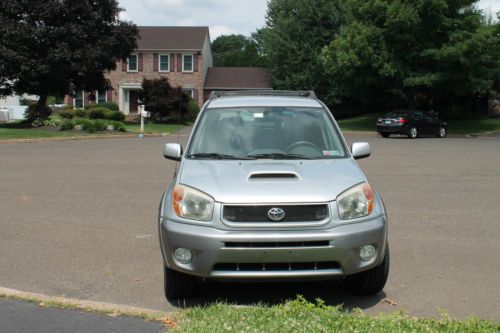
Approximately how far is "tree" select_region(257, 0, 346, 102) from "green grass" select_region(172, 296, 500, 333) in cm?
4380

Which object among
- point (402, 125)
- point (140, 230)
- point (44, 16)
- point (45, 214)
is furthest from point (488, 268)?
point (44, 16)

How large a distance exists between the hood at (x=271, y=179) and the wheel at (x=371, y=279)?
29.9 inches

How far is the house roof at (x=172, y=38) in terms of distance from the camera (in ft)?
177

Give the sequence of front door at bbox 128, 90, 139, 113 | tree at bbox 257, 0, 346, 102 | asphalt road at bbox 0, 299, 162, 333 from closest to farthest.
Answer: asphalt road at bbox 0, 299, 162, 333 → tree at bbox 257, 0, 346, 102 → front door at bbox 128, 90, 139, 113

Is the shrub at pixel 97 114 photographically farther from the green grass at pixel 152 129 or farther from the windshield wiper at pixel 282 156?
the windshield wiper at pixel 282 156

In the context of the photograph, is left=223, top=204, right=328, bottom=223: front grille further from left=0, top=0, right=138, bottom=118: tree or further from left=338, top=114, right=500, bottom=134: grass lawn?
left=338, top=114, right=500, bottom=134: grass lawn

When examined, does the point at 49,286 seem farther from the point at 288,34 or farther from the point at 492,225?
the point at 288,34

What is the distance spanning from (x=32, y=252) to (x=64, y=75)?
98.0 feet

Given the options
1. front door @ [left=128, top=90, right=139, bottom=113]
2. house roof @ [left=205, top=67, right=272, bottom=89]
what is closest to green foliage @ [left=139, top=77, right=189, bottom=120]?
front door @ [left=128, top=90, right=139, bottom=113]

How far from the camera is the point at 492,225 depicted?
8039 millimetres

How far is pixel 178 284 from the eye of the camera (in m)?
4.84

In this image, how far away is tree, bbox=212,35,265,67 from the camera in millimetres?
84812

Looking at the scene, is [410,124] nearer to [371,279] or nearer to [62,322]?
[371,279]

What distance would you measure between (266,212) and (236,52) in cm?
10414
